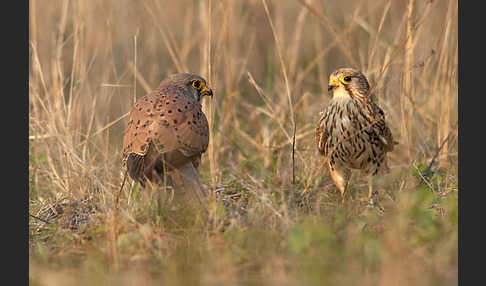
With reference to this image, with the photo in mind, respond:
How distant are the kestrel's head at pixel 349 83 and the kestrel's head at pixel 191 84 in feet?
3.33

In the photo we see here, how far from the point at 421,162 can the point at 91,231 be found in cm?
306

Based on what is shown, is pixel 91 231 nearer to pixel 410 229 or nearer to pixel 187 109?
pixel 187 109

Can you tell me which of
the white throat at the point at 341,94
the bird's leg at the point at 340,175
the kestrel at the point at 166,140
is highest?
the white throat at the point at 341,94

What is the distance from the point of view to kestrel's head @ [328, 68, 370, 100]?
5262mm

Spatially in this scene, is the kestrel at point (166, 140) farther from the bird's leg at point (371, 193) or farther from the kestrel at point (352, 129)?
the bird's leg at point (371, 193)

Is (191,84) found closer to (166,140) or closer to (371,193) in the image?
(166,140)

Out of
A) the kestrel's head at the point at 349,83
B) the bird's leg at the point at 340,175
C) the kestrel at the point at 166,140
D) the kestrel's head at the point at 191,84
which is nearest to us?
the kestrel at the point at 166,140

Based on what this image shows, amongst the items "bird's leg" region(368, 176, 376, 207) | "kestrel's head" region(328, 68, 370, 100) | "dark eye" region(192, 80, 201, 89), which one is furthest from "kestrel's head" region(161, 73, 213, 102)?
"bird's leg" region(368, 176, 376, 207)

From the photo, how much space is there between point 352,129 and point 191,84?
1334 mm

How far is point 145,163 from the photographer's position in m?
4.57

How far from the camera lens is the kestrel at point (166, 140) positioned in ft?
14.9

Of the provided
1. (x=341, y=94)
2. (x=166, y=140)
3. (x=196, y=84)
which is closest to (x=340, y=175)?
(x=341, y=94)

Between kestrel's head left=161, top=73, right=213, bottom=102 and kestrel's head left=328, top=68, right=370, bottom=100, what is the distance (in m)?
1.01

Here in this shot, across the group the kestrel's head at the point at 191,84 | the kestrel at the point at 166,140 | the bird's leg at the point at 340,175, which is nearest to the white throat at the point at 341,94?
the bird's leg at the point at 340,175
